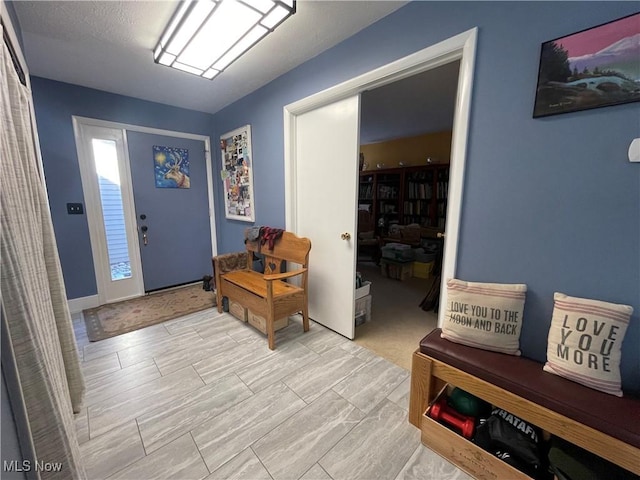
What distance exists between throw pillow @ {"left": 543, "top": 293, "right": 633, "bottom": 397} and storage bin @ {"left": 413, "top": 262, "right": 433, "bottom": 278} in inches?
112

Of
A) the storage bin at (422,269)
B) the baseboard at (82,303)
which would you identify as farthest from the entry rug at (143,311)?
the storage bin at (422,269)

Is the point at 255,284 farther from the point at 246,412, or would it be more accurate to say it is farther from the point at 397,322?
the point at 397,322

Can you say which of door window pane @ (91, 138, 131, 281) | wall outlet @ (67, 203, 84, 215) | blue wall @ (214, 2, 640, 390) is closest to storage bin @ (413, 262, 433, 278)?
blue wall @ (214, 2, 640, 390)

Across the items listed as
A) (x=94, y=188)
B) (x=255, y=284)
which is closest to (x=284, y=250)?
(x=255, y=284)

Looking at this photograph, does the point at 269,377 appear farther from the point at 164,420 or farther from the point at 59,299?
the point at 59,299

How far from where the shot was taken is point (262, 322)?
2.25 meters

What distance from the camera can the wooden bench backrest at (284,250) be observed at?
2.27 meters

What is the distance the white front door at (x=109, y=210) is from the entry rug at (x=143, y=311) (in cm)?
26

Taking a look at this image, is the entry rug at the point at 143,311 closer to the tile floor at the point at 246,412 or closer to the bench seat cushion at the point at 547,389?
the tile floor at the point at 246,412

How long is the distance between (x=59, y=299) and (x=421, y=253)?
393cm

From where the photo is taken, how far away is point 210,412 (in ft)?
4.87

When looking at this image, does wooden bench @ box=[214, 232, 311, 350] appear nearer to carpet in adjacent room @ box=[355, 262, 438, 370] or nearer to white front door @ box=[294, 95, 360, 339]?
white front door @ box=[294, 95, 360, 339]

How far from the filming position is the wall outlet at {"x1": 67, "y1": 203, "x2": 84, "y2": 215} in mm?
2707

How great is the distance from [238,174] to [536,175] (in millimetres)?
2920
